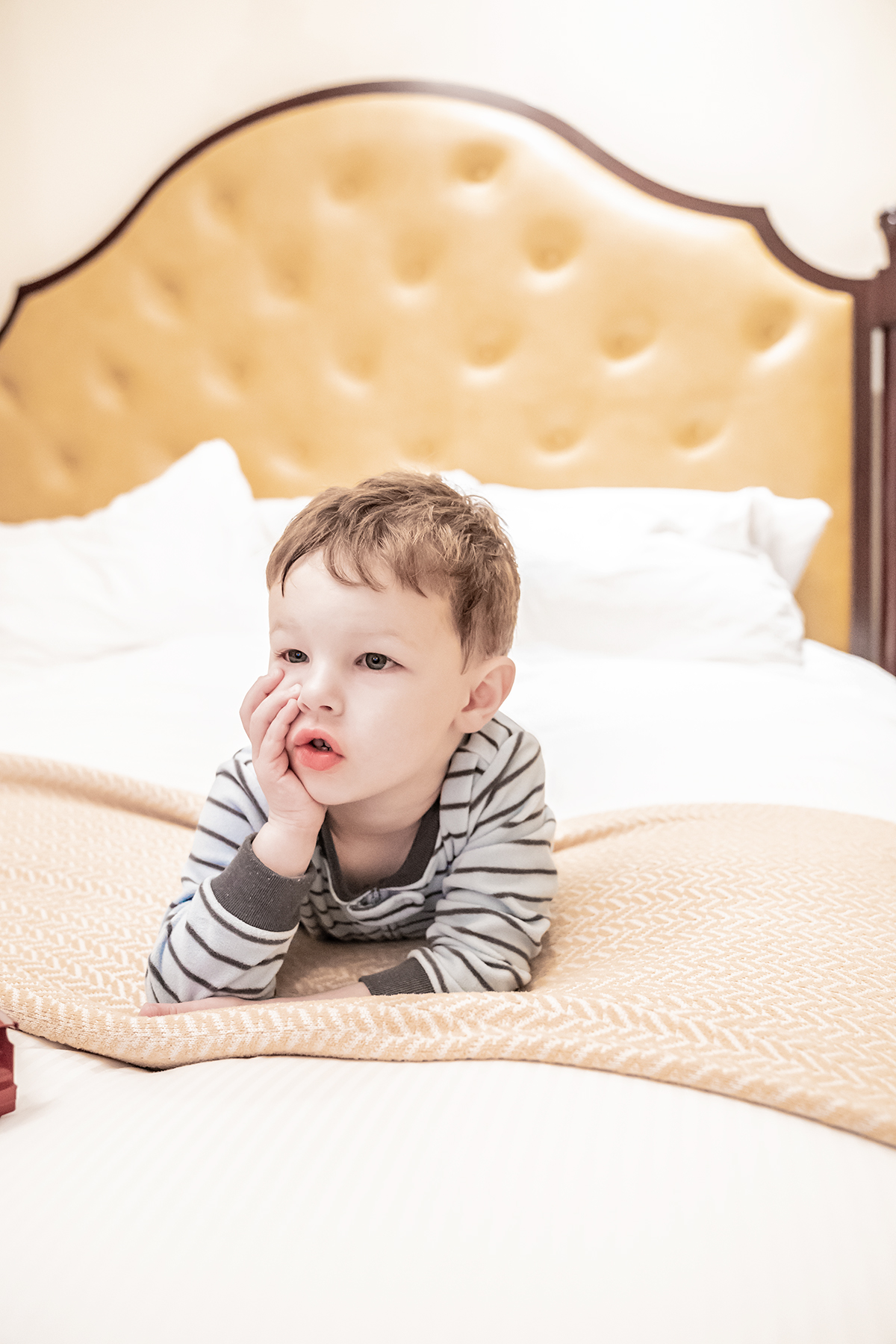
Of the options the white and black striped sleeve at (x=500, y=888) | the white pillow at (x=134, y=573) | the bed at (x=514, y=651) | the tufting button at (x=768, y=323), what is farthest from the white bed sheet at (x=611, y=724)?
the tufting button at (x=768, y=323)

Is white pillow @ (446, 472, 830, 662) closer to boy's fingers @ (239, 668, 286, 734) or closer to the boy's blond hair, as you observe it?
the boy's blond hair

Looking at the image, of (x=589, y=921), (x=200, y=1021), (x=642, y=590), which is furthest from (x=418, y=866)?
(x=642, y=590)

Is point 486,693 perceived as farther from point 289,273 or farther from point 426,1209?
point 289,273

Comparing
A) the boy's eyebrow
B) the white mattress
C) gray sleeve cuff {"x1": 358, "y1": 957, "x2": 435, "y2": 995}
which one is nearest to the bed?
the white mattress

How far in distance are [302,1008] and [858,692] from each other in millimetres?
1202

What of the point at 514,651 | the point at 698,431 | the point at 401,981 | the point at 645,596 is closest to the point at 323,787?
the point at 401,981

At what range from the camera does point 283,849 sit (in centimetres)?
74

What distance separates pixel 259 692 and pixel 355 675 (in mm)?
74

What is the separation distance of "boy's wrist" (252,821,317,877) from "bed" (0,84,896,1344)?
5.4 inches

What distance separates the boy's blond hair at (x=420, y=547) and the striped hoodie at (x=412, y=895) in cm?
13

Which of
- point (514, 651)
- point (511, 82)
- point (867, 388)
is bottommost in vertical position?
point (514, 651)

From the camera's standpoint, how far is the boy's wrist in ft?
2.43

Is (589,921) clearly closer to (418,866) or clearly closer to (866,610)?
(418,866)

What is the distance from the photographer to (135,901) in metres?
0.91
